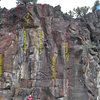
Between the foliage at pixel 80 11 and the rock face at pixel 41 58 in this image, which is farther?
the foliage at pixel 80 11

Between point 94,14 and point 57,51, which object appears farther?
point 94,14

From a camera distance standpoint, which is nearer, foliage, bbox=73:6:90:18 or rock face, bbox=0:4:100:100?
rock face, bbox=0:4:100:100

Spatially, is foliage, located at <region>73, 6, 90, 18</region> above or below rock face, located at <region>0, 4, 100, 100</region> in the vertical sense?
above

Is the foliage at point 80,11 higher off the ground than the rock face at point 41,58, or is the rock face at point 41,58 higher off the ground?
the foliage at point 80,11

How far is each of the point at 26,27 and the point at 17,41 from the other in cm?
91

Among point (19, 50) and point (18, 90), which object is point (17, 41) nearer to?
point (19, 50)

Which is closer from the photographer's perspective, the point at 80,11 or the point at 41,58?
the point at 41,58

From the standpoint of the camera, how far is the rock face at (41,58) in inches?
564

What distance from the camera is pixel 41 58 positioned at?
572 inches

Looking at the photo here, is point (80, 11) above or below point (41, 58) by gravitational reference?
above

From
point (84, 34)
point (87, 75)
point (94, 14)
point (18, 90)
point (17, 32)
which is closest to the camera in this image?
point (18, 90)

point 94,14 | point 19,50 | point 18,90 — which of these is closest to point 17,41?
point 19,50

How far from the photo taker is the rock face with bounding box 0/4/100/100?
14.3m

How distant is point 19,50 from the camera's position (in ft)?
48.4
